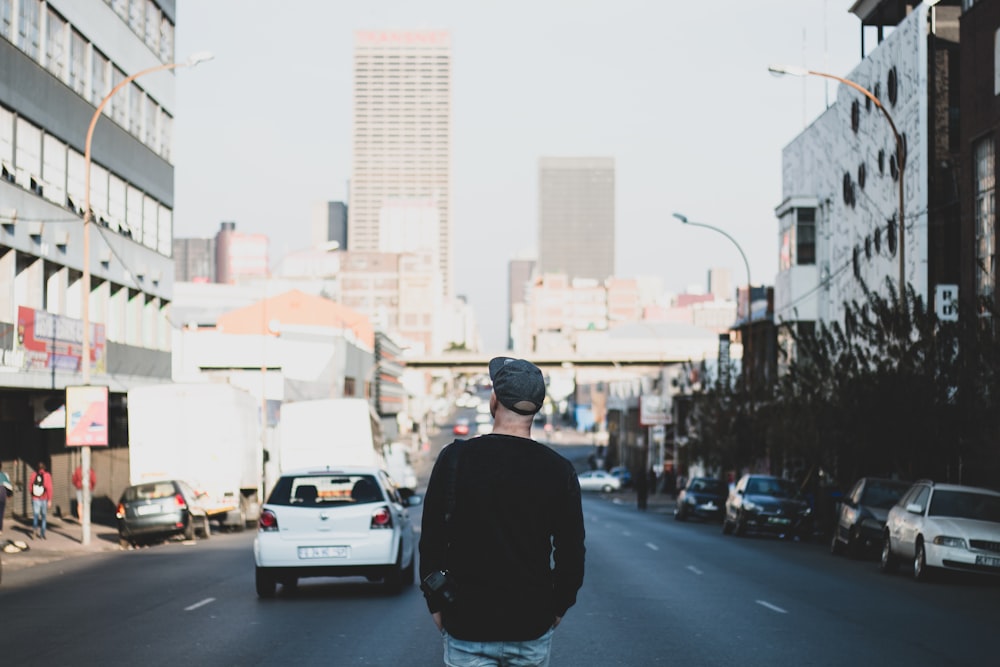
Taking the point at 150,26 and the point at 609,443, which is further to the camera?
the point at 609,443

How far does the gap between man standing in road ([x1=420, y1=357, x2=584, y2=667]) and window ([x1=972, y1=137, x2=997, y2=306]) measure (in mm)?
34146

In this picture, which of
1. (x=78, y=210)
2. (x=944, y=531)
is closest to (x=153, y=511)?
(x=78, y=210)

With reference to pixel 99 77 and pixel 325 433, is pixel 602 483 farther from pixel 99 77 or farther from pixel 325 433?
pixel 99 77

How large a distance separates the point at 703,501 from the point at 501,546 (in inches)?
1777

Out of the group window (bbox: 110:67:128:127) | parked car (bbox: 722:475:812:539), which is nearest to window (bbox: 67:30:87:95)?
window (bbox: 110:67:128:127)

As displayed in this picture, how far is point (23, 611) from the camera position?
17797 millimetres

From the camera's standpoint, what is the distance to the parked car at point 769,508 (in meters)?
37.5

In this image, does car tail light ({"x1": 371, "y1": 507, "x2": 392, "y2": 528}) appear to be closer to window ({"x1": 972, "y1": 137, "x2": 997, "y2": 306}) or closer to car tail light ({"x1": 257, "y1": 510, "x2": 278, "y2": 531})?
car tail light ({"x1": 257, "y1": 510, "x2": 278, "y2": 531})

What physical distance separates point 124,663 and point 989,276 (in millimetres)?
30361

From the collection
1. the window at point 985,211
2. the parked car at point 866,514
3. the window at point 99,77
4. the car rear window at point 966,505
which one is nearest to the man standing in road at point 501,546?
the car rear window at point 966,505

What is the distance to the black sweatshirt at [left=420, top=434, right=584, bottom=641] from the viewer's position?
5.46 m

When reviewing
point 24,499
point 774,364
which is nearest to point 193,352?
point 774,364

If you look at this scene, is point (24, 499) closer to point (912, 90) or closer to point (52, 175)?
point (52, 175)

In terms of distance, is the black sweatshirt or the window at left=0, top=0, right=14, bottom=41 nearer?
the black sweatshirt
